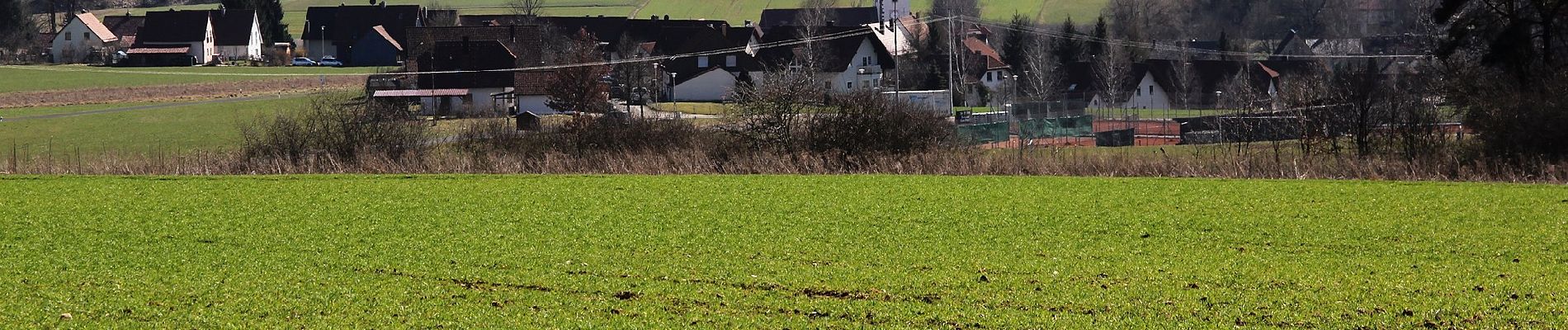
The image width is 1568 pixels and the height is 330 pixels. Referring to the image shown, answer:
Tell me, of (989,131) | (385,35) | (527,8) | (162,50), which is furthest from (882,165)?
(527,8)

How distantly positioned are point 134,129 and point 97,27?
63.5 metres

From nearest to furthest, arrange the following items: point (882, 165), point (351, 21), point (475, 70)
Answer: point (882, 165) < point (475, 70) < point (351, 21)

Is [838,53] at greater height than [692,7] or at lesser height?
lesser

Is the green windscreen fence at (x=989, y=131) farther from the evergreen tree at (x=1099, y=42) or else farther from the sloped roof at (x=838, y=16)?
the sloped roof at (x=838, y=16)

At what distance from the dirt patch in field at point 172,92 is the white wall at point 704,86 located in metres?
17.2

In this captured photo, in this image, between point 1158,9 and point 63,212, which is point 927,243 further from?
point 1158,9

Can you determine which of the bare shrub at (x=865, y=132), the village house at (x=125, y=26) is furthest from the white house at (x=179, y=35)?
the bare shrub at (x=865, y=132)

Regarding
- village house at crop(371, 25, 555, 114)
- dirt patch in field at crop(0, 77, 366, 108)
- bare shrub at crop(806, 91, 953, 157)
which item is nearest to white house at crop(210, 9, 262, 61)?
dirt patch in field at crop(0, 77, 366, 108)

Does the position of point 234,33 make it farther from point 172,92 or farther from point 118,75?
point 172,92

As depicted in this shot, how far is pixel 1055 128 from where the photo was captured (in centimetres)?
4956

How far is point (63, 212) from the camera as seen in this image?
69.3 ft

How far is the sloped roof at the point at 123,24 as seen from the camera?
110900mm

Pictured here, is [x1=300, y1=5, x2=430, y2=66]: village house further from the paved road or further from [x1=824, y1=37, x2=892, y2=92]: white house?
[x1=824, y1=37, x2=892, y2=92]: white house

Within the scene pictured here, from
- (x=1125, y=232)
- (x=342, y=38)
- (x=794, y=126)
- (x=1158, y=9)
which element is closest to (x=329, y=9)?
(x=342, y=38)
